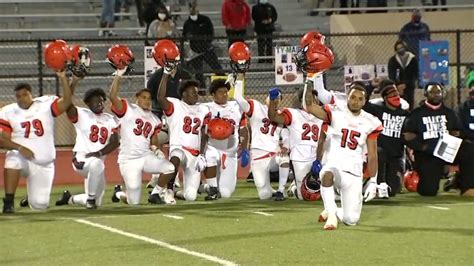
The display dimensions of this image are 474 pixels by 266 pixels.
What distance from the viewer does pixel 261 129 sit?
50.0 feet

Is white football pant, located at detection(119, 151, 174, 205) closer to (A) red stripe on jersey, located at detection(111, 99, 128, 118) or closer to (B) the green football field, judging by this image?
(B) the green football field

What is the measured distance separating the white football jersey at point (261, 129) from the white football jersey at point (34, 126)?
2719 millimetres

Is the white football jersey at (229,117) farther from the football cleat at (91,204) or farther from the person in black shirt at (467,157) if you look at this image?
the person in black shirt at (467,157)

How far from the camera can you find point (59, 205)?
14516mm

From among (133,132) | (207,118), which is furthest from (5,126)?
Answer: (207,118)

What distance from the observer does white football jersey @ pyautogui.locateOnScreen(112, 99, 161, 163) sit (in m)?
14.4

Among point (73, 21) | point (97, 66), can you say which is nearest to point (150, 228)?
point (97, 66)

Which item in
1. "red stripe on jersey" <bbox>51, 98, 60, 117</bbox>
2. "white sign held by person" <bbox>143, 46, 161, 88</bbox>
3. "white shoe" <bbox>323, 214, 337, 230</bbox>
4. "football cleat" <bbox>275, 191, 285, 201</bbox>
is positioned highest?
"white sign held by person" <bbox>143, 46, 161, 88</bbox>

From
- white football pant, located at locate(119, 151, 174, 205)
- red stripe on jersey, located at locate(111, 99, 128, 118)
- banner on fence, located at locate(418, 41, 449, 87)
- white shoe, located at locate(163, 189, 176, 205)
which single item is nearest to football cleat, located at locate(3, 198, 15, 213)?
white football pant, located at locate(119, 151, 174, 205)

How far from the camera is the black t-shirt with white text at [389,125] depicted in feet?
49.8

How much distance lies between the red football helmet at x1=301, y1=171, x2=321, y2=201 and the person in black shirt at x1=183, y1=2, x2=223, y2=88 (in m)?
6.77

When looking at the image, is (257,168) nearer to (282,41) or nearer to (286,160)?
(286,160)

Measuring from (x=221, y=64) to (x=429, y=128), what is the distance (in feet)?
26.0

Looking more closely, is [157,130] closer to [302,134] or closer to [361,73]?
[302,134]
